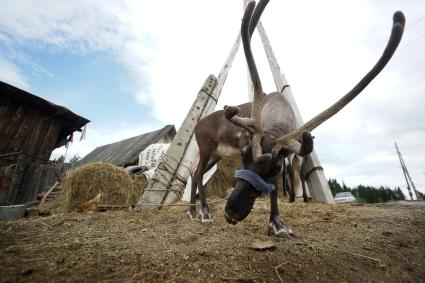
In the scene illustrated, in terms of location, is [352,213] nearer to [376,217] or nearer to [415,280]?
[376,217]

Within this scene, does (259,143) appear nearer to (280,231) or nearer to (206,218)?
(280,231)

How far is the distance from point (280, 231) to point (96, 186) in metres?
4.29

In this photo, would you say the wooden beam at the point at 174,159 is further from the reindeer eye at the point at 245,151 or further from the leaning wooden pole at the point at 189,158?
the reindeer eye at the point at 245,151

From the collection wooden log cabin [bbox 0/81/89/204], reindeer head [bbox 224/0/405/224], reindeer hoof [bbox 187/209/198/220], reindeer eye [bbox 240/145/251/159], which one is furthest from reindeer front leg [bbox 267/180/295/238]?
wooden log cabin [bbox 0/81/89/204]

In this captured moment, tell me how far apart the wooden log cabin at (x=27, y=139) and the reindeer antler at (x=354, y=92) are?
10.2 m

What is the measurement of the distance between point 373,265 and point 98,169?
5.30 meters

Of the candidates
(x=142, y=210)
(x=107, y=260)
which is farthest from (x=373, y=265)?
(x=142, y=210)

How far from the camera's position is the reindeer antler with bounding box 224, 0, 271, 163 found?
8.19ft

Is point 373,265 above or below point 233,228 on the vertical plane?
below

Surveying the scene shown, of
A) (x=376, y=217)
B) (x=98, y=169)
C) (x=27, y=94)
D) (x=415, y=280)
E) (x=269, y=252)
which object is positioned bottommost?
(x=415, y=280)

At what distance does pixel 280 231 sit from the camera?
273cm

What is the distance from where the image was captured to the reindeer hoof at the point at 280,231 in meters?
2.68

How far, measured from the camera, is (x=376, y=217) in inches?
139

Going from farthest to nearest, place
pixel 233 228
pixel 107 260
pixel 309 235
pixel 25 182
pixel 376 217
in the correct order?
pixel 25 182
pixel 376 217
pixel 233 228
pixel 309 235
pixel 107 260
